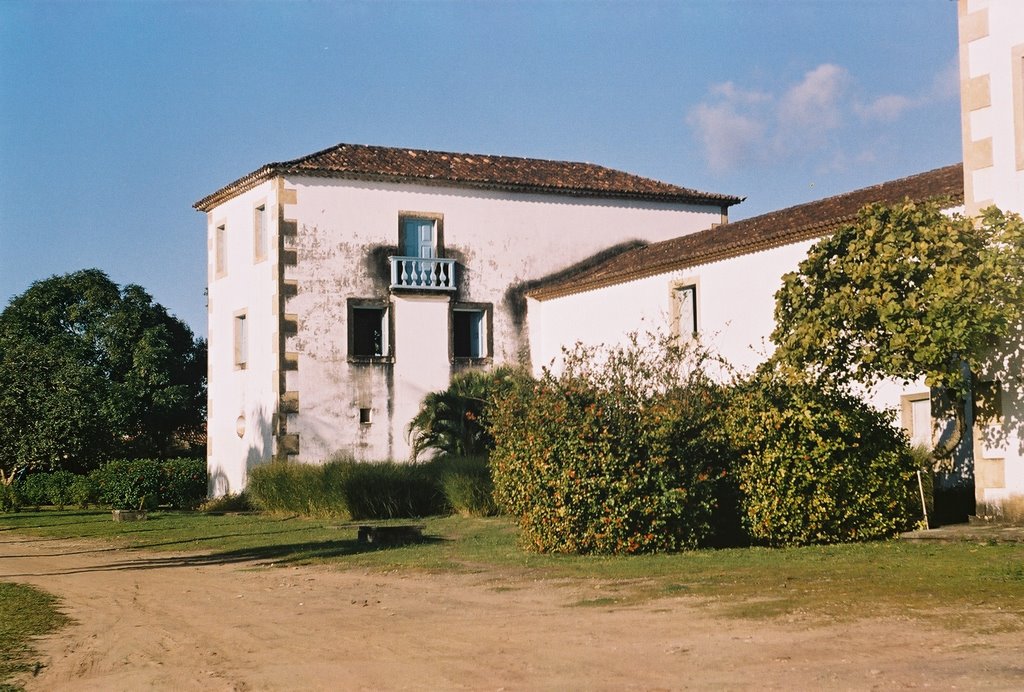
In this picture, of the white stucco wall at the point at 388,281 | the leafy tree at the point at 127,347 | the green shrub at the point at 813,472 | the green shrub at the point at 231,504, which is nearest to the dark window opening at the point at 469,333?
the white stucco wall at the point at 388,281

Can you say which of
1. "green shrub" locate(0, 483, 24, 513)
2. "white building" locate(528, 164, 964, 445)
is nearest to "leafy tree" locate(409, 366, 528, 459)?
"white building" locate(528, 164, 964, 445)

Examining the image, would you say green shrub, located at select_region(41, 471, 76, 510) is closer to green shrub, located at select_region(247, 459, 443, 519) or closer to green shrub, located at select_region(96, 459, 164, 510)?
green shrub, located at select_region(96, 459, 164, 510)

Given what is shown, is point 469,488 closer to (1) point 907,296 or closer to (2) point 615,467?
(2) point 615,467

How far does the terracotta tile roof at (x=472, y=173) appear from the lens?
2955cm

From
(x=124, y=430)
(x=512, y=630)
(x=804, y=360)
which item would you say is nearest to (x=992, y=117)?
(x=804, y=360)

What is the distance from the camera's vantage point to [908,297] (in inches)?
579

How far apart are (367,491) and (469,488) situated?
241 centimetres

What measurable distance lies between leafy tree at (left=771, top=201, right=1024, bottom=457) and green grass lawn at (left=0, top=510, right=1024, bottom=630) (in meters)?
2.24

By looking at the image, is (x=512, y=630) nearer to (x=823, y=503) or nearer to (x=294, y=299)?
(x=823, y=503)

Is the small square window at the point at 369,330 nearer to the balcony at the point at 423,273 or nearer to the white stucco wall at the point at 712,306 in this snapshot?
the balcony at the point at 423,273

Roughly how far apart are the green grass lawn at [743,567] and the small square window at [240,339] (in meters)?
10.5

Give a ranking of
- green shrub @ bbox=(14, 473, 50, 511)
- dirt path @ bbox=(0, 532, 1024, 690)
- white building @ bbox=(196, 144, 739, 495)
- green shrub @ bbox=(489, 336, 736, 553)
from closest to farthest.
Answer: dirt path @ bbox=(0, 532, 1024, 690), green shrub @ bbox=(489, 336, 736, 553), white building @ bbox=(196, 144, 739, 495), green shrub @ bbox=(14, 473, 50, 511)

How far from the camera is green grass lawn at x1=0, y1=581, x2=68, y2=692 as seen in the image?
840cm

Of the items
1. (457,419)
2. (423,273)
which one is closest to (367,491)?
(457,419)
